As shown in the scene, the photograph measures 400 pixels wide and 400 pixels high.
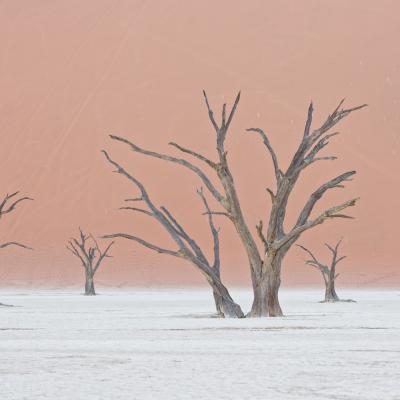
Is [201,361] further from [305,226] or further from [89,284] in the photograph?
[89,284]

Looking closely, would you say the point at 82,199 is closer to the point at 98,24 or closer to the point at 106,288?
the point at 106,288

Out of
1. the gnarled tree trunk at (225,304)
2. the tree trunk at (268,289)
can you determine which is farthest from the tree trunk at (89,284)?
the tree trunk at (268,289)

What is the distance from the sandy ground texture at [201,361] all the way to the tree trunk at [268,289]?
8.10 ft

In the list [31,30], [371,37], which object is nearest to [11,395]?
[371,37]

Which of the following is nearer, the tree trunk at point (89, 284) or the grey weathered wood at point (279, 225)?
the grey weathered wood at point (279, 225)

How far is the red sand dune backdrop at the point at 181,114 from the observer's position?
65312 mm

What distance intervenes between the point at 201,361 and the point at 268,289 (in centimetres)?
933

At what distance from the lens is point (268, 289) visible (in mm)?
18781

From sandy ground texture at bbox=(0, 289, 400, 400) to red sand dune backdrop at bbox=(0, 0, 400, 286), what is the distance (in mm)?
47819

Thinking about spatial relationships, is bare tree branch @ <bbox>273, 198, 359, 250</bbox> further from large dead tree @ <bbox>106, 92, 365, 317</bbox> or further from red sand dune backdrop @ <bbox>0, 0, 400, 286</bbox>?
red sand dune backdrop @ <bbox>0, 0, 400, 286</bbox>

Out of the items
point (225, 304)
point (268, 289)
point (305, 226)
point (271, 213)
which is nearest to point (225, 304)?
point (225, 304)

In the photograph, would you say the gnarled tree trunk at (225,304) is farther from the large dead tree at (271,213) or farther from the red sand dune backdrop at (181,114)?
the red sand dune backdrop at (181,114)

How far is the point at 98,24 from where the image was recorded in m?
82.1

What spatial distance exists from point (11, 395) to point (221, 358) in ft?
10.5
